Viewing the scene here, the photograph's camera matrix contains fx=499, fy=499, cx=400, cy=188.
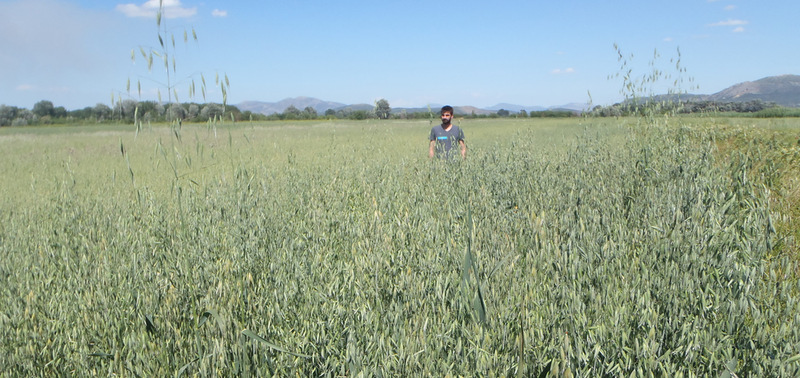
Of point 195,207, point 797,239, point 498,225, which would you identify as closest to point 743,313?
point 498,225

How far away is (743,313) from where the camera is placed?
173cm

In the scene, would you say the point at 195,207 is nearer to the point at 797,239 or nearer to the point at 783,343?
the point at 783,343

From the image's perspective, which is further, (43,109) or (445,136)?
(43,109)

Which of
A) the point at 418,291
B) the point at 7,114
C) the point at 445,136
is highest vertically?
the point at 7,114

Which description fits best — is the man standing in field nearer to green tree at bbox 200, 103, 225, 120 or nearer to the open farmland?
the open farmland

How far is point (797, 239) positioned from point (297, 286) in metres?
3.59

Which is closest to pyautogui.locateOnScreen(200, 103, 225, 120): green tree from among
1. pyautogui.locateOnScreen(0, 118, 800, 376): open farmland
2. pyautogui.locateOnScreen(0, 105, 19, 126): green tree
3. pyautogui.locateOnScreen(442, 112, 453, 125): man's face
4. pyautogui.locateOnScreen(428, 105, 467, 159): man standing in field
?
pyautogui.locateOnScreen(0, 118, 800, 376): open farmland

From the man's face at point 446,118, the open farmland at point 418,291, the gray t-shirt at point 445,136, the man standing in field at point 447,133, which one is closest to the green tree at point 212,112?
the open farmland at point 418,291

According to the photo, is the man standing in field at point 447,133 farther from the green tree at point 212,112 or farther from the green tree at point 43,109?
the green tree at point 43,109

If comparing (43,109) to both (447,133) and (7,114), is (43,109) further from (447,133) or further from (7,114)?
(447,133)

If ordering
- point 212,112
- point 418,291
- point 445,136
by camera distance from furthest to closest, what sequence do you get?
point 445,136 → point 212,112 → point 418,291

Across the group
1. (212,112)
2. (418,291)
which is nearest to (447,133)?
(212,112)

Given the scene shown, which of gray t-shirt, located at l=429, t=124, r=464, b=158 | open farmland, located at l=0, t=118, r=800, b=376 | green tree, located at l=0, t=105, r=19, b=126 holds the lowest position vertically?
open farmland, located at l=0, t=118, r=800, b=376

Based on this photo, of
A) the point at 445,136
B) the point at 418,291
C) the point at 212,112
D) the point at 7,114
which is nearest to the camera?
the point at 418,291
